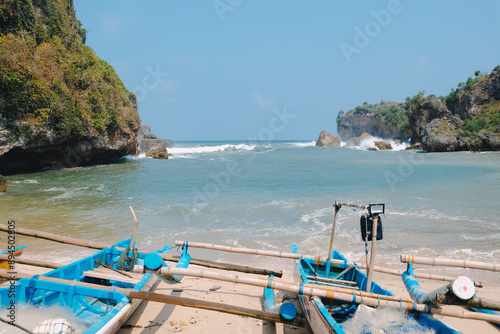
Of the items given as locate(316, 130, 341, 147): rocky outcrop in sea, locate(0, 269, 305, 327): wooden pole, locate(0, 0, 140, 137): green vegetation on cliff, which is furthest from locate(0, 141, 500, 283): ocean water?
locate(316, 130, 341, 147): rocky outcrop in sea

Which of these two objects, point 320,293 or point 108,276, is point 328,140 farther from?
point 320,293

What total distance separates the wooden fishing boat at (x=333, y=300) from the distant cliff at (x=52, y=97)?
20204mm

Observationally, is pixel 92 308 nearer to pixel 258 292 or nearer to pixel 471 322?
pixel 258 292

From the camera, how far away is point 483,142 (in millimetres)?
47125

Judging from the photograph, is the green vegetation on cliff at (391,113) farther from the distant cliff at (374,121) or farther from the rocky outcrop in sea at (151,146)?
the rocky outcrop in sea at (151,146)

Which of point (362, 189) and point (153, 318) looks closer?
point (153, 318)

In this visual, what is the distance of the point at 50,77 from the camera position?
21625 mm

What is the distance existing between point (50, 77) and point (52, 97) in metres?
1.53

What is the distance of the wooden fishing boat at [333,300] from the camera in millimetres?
3648

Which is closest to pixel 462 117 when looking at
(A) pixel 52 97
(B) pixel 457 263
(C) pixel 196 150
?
(C) pixel 196 150

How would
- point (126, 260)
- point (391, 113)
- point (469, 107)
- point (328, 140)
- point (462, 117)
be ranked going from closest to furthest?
1. point (126, 260)
2. point (469, 107)
3. point (462, 117)
4. point (328, 140)
5. point (391, 113)

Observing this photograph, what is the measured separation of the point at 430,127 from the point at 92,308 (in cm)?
5946

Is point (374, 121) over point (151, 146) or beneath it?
over

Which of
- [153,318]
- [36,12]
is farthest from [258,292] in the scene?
[36,12]
